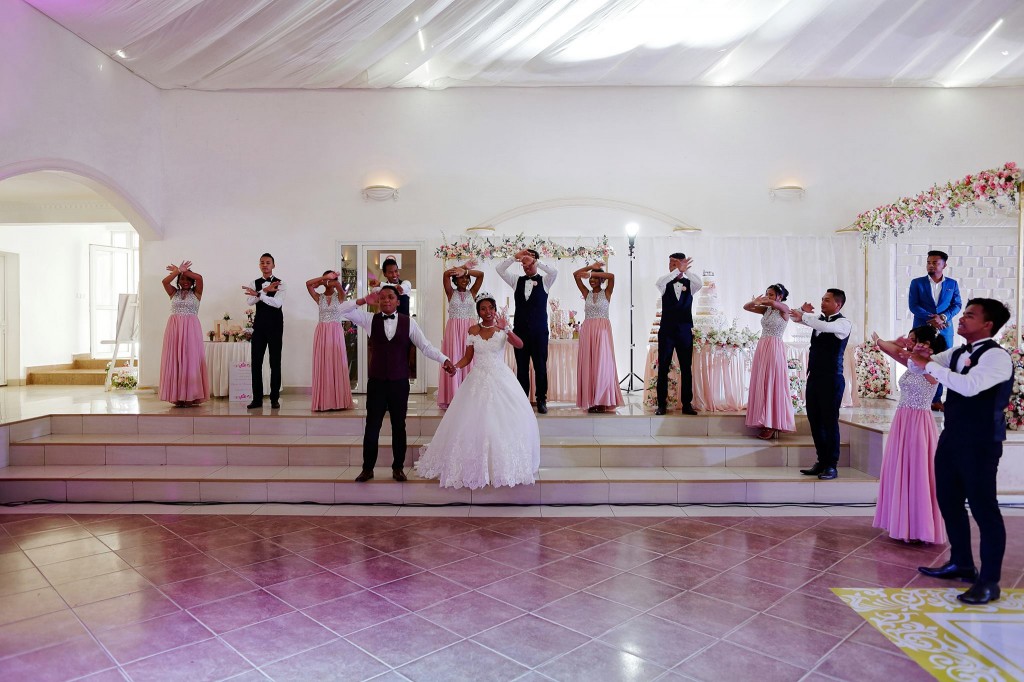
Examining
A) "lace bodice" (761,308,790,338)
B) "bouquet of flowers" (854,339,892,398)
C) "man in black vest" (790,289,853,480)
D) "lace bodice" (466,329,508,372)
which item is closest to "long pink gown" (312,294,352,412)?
"lace bodice" (466,329,508,372)

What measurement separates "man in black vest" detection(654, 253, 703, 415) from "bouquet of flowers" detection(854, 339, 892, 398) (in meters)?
3.07

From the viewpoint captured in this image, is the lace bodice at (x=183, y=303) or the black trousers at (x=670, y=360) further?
the lace bodice at (x=183, y=303)

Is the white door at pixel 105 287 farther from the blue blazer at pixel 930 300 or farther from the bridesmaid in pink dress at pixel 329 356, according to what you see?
the blue blazer at pixel 930 300

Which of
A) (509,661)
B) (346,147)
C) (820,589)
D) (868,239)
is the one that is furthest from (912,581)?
(346,147)

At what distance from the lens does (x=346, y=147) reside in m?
9.78

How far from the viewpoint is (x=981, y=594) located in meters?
3.67

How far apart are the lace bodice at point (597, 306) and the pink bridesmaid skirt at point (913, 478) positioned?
3398 millimetres

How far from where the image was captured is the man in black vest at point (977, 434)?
3684 millimetres

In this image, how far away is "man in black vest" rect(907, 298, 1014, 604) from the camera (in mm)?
3684

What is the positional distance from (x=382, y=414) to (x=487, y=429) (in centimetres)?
94

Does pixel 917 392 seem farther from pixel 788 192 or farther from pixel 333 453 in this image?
pixel 788 192

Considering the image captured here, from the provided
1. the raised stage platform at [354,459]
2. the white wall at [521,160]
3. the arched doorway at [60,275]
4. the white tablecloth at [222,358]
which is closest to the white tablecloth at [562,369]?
the raised stage platform at [354,459]

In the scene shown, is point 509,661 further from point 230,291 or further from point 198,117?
point 198,117

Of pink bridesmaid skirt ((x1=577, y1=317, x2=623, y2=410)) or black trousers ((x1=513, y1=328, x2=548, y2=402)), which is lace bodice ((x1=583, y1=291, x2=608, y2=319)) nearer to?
pink bridesmaid skirt ((x1=577, y1=317, x2=623, y2=410))
